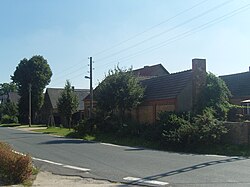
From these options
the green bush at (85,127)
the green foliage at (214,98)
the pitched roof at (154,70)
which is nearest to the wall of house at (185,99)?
the green foliage at (214,98)

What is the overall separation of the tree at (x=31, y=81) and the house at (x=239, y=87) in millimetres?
44887

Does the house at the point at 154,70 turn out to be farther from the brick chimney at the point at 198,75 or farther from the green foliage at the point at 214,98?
the green foliage at the point at 214,98

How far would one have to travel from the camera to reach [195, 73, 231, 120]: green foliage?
29578 mm

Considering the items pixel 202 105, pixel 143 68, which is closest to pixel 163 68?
pixel 143 68

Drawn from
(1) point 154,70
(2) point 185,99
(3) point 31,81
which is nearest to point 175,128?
(2) point 185,99

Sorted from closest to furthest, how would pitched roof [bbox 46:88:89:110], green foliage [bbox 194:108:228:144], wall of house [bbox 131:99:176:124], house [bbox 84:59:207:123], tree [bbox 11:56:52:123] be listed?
green foliage [bbox 194:108:228:144] < house [bbox 84:59:207:123] < wall of house [bbox 131:99:176:124] < pitched roof [bbox 46:88:89:110] < tree [bbox 11:56:52:123]

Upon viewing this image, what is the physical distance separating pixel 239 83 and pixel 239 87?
994 millimetres

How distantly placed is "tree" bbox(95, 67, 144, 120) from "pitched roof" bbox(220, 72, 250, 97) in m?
10.2

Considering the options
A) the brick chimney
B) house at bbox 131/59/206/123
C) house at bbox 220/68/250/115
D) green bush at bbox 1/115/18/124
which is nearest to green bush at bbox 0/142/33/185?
house at bbox 131/59/206/123

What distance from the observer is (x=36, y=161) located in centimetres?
1697

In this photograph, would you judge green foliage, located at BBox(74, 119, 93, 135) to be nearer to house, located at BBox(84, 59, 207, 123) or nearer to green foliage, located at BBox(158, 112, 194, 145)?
house, located at BBox(84, 59, 207, 123)

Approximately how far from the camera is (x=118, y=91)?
110ft

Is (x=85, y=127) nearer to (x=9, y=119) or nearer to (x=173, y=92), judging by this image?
(x=173, y=92)

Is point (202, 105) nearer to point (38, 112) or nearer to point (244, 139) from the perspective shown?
point (244, 139)
